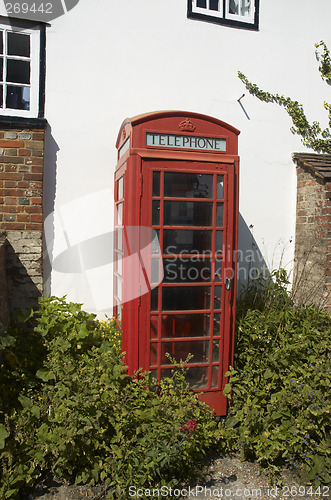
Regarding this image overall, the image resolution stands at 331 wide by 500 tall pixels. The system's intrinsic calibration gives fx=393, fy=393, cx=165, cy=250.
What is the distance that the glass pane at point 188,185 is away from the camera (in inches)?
144

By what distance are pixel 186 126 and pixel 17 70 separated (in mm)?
2515

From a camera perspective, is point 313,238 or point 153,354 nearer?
point 153,354

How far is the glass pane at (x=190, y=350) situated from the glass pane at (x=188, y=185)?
143cm

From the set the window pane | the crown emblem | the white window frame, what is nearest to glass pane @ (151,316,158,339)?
the crown emblem

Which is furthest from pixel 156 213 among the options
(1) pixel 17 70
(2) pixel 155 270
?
(1) pixel 17 70

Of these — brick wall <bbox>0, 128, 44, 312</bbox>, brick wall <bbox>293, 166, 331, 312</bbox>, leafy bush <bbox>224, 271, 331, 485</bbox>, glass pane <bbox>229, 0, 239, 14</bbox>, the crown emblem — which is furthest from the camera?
glass pane <bbox>229, 0, 239, 14</bbox>

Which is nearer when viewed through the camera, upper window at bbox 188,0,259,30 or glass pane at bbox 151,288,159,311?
glass pane at bbox 151,288,159,311

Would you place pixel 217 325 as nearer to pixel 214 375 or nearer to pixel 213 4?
pixel 214 375

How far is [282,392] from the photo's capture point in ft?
11.8

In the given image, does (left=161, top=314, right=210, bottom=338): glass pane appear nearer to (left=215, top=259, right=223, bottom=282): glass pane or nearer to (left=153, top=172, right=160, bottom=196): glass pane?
(left=215, top=259, right=223, bottom=282): glass pane

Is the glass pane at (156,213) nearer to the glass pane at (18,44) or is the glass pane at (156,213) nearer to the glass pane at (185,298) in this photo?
the glass pane at (185,298)

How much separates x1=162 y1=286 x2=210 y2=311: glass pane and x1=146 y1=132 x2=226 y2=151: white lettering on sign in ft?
4.44

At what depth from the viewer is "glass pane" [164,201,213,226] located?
145 inches

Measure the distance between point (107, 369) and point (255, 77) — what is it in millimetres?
4388
